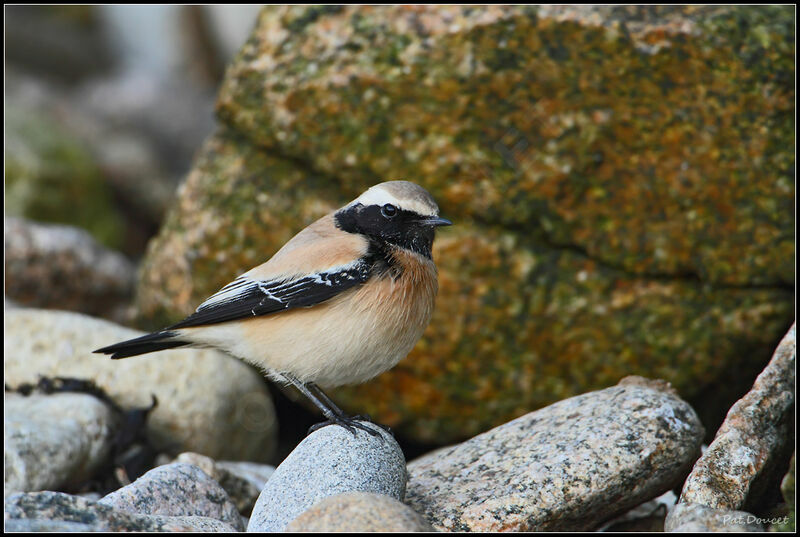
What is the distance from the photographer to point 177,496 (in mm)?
5238

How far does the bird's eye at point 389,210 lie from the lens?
19.0ft

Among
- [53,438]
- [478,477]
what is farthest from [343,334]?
[53,438]

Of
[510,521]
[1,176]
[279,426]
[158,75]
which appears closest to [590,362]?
[510,521]

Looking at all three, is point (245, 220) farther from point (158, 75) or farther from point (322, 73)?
point (158, 75)

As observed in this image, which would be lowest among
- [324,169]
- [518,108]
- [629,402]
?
[629,402]

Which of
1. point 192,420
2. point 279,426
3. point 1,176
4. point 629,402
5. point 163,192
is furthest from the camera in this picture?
point 163,192

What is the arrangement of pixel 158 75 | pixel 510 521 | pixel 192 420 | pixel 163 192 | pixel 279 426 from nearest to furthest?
pixel 510 521 < pixel 192 420 < pixel 279 426 < pixel 163 192 < pixel 158 75

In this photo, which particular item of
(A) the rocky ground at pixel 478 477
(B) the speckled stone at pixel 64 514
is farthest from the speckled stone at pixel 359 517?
(B) the speckled stone at pixel 64 514

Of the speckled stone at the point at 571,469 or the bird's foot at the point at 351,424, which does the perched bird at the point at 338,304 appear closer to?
the bird's foot at the point at 351,424

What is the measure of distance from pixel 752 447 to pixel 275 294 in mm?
3189

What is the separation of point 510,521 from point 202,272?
167 inches

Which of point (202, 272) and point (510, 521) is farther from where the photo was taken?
point (202, 272)

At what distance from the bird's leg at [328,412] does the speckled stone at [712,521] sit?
76.1 inches

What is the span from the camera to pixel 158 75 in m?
17.2
